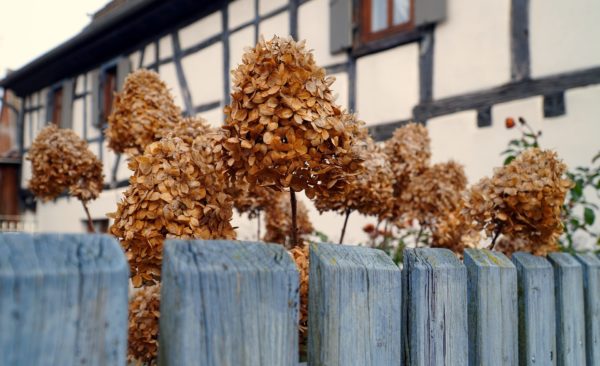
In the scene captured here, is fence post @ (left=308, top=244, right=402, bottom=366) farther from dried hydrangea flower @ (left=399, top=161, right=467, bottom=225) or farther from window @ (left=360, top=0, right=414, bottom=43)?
window @ (left=360, top=0, right=414, bottom=43)

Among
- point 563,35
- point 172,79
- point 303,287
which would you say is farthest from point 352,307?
point 172,79

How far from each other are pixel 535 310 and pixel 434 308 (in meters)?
0.50

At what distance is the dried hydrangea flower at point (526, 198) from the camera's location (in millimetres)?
1826

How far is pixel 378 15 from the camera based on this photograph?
5.36 metres

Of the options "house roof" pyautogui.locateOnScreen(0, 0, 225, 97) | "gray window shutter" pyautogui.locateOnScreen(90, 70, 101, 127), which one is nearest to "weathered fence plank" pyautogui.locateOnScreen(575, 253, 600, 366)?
"house roof" pyautogui.locateOnScreen(0, 0, 225, 97)

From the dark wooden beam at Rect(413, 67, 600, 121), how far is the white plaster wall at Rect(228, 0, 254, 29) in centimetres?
262

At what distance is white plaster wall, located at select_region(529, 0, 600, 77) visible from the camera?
13.0 feet

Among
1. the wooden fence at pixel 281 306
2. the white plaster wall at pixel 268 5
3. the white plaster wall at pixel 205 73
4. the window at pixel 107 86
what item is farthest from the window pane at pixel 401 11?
the window at pixel 107 86

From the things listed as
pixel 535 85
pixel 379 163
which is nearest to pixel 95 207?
pixel 535 85

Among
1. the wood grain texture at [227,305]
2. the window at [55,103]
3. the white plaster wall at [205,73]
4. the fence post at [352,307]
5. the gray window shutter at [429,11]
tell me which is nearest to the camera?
the wood grain texture at [227,305]

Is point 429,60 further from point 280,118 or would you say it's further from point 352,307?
point 352,307

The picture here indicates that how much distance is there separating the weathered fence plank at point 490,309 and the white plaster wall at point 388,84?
363 cm

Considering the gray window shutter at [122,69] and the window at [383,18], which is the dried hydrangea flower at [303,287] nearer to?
the window at [383,18]

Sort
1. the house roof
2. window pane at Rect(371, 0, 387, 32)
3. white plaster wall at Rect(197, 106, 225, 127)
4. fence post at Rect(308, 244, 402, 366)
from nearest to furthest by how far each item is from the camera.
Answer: fence post at Rect(308, 244, 402, 366) < window pane at Rect(371, 0, 387, 32) < white plaster wall at Rect(197, 106, 225, 127) < the house roof
